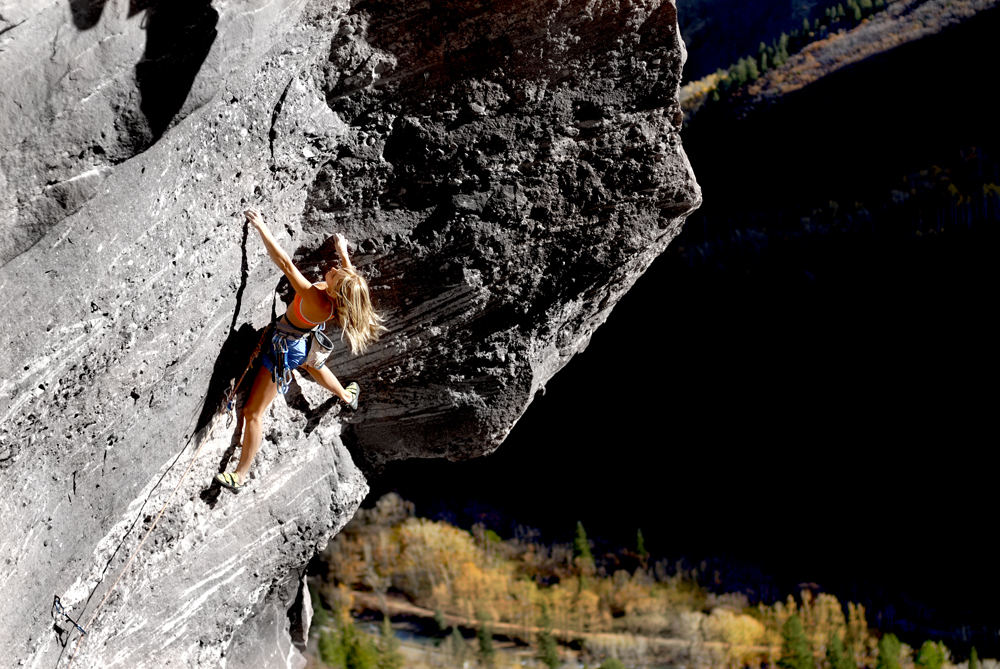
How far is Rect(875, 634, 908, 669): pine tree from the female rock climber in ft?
24.4

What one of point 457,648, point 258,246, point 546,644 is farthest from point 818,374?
point 258,246

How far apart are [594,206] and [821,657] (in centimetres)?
762

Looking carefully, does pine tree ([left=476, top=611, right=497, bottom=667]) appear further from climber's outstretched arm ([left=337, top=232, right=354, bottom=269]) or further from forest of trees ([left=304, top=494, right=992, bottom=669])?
climber's outstretched arm ([left=337, top=232, right=354, bottom=269])

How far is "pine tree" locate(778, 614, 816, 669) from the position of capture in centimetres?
898

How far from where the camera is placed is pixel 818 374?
10.5 meters

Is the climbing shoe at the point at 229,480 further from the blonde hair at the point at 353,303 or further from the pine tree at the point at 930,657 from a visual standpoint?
the pine tree at the point at 930,657

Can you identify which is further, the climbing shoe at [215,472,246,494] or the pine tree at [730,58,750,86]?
the pine tree at [730,58,750,86]

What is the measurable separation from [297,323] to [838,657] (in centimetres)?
784

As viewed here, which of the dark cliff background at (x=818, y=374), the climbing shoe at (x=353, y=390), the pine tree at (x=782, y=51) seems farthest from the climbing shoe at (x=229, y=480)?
the pine tree at (x=782, y=51)

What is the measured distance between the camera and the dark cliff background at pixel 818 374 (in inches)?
369

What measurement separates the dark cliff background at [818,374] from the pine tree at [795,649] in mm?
1477

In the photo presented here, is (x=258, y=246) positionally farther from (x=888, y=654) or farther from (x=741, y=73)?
(x=741, y=73)

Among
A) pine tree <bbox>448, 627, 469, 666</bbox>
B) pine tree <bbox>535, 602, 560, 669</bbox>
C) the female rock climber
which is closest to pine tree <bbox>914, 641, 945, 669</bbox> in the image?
pine tree <bbox>535, 602, 560, 669</bbox>

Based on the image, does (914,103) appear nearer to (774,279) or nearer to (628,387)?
(774,279)
